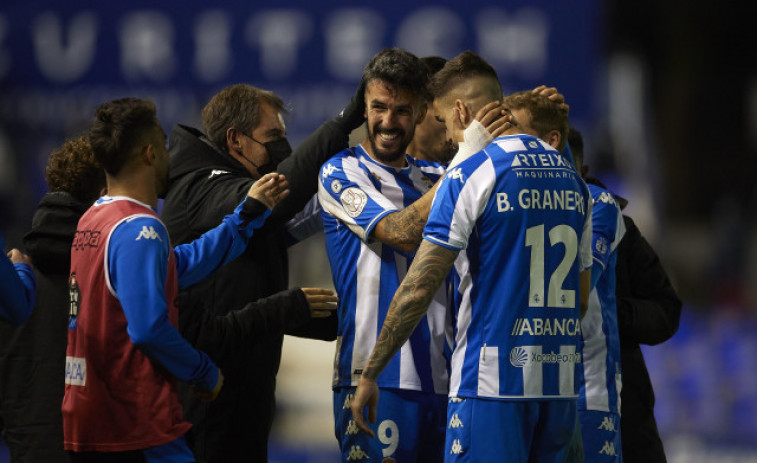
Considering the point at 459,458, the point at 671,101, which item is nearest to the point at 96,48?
the point at 671,101

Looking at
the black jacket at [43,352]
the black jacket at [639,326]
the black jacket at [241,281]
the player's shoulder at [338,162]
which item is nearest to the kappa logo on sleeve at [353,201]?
the player's shoulder at [338,162]

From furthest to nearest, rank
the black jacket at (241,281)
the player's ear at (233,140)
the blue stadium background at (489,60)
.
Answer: the blue stadium background at (489,60) < the player's ear at (233,140) < the black jacket at (241,281)

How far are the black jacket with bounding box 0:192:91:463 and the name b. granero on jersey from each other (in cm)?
59

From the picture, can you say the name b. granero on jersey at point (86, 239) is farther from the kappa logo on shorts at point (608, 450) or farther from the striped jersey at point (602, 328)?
the kappa logo on shorts at point (608, 450)

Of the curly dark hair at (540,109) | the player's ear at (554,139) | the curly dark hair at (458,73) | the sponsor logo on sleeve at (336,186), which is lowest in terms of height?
the sponsor logo on sleeve at (336,186)

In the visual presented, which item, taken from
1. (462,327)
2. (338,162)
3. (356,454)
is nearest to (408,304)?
(462,327)

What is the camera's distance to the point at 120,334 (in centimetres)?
261

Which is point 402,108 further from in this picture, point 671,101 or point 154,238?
point 671,101

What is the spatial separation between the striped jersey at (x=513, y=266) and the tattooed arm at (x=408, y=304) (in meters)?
0.05

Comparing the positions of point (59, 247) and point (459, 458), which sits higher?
point (59, 247)

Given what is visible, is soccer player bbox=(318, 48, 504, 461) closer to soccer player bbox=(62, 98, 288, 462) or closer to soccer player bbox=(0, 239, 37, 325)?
soccer player bbox=(62, 98, 288, 462)

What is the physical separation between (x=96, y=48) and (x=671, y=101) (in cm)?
509

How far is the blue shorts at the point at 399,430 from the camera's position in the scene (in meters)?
3.14

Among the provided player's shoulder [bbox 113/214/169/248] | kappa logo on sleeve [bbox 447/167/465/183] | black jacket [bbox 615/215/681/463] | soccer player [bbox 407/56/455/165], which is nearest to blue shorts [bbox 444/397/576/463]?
kappa logo on sleeve [bbox 447/167/465/183]
